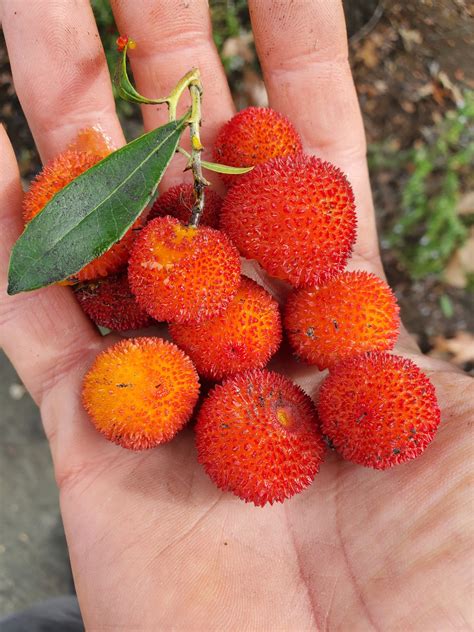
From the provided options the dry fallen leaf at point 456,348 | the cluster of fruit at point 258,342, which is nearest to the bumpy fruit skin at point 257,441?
the cluster of fruit at point 258,342

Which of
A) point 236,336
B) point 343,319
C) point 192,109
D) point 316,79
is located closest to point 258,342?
point 236,336

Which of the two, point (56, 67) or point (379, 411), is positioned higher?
point (56, 67)

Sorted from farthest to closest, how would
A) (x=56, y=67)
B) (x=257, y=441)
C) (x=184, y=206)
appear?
(x=56, y=67), (x=184, y=206), (x=257, y=441)

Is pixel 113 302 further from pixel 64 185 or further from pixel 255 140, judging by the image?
pixel 255 140

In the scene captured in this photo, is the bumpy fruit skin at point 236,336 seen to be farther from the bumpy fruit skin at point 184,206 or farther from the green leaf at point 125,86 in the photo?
the green leaf at point 125,86

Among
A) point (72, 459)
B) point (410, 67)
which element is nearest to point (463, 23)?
point (410, 67)

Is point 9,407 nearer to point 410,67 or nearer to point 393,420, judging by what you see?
point 393,420

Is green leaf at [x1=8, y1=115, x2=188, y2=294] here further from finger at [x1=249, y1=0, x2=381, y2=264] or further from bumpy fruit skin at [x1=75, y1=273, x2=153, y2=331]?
finger at [x1=249, y1=0, x2=381, y2=264]
